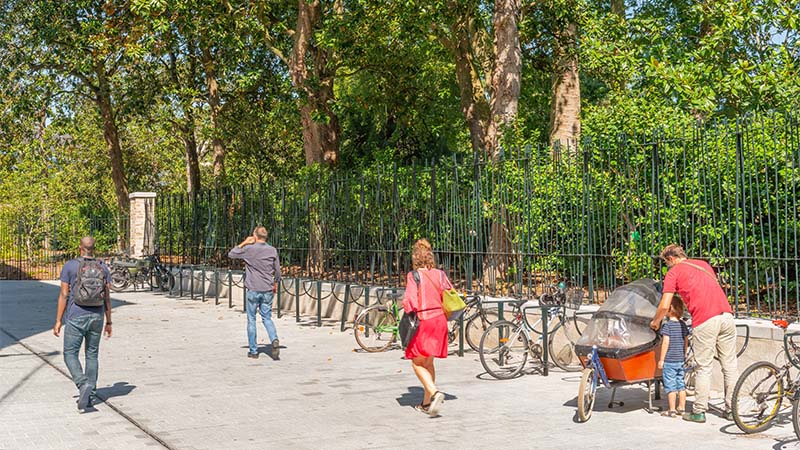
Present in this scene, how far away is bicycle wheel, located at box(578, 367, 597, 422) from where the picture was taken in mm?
8461

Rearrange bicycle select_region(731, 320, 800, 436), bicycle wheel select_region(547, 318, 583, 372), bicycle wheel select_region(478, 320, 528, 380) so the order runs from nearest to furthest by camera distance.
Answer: bicycle select_region(731, 320, 800, 436)
bicycle wheel select_region(478, 320, 528, 380)
bicycle wheel select_region(547, 318, 583, 372)

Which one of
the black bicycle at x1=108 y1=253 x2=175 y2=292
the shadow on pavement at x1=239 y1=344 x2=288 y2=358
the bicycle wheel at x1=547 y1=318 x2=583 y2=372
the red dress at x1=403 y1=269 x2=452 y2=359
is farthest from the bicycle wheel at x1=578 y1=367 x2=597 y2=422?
the black bicycle at x1=108 y1=253 x2=175 y2=292

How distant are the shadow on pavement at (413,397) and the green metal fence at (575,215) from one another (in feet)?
10.3

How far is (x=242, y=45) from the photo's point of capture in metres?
21.7

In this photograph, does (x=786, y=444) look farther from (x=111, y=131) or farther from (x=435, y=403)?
(x=111, y=131)

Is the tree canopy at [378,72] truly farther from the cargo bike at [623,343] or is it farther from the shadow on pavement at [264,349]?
the shadow on pavement at [264,349]

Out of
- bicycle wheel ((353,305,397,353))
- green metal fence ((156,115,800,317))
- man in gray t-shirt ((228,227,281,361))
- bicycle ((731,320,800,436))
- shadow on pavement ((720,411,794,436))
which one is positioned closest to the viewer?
bicycle ((731,320,800,436))

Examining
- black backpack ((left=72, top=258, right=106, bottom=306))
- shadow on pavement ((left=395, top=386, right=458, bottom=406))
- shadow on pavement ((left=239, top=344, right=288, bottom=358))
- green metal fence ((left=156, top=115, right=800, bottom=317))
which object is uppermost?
green metal fence ((left=156, top=115, right=800, bottom=317))

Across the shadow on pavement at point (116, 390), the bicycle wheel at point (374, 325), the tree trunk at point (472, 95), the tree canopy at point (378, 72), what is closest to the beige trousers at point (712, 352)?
the tree canopy at point (378, 72)

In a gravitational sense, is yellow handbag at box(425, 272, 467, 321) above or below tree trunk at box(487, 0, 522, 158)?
below

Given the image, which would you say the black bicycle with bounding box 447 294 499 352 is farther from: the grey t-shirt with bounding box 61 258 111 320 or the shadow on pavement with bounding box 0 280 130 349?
the shadow on pavement with bounding box 0 280 130 349

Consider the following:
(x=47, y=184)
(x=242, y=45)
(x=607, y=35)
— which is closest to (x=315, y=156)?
(x=242, y=45)

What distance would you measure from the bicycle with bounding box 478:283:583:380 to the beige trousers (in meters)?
2.95

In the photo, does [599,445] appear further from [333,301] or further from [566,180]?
[333,301]
